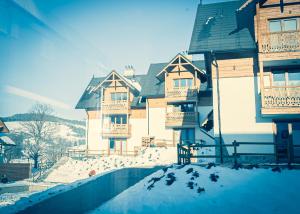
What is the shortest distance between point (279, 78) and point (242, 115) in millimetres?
3518

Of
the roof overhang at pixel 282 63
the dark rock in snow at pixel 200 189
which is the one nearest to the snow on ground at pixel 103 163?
the roof overhang at pixel 282 63

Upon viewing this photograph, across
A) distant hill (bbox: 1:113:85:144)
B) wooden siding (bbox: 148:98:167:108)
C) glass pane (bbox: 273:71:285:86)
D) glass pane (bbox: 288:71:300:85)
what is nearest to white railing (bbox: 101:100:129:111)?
wooden siding (bbox: 148:98:167:108)

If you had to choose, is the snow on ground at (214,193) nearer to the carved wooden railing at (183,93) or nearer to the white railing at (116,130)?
the carved wooden railing at (183,93)

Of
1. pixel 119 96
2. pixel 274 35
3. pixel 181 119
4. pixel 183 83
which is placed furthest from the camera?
pixel 119 96

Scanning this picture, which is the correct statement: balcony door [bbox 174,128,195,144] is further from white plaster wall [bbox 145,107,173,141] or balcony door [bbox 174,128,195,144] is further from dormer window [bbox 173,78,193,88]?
dormer window [bbox 173,78,193,88]

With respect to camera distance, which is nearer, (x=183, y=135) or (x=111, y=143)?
(x=183, y=135)

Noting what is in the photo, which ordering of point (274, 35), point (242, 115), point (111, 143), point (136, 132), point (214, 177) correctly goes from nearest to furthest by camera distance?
point (214, 177) < point (274, 35) < point (242, 115) < point (136, 132) < point (111, 143)

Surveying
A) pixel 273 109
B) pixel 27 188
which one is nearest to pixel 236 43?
pixel 273 109

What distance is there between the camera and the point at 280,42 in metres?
14.2

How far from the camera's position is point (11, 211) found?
8383mm

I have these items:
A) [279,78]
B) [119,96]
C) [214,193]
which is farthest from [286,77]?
[119,96]

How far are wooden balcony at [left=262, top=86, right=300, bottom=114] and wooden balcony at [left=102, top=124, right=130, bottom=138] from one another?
19.1 metres

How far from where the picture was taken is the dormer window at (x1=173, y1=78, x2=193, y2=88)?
28.0 metres

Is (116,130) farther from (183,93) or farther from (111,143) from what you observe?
(183,93)
